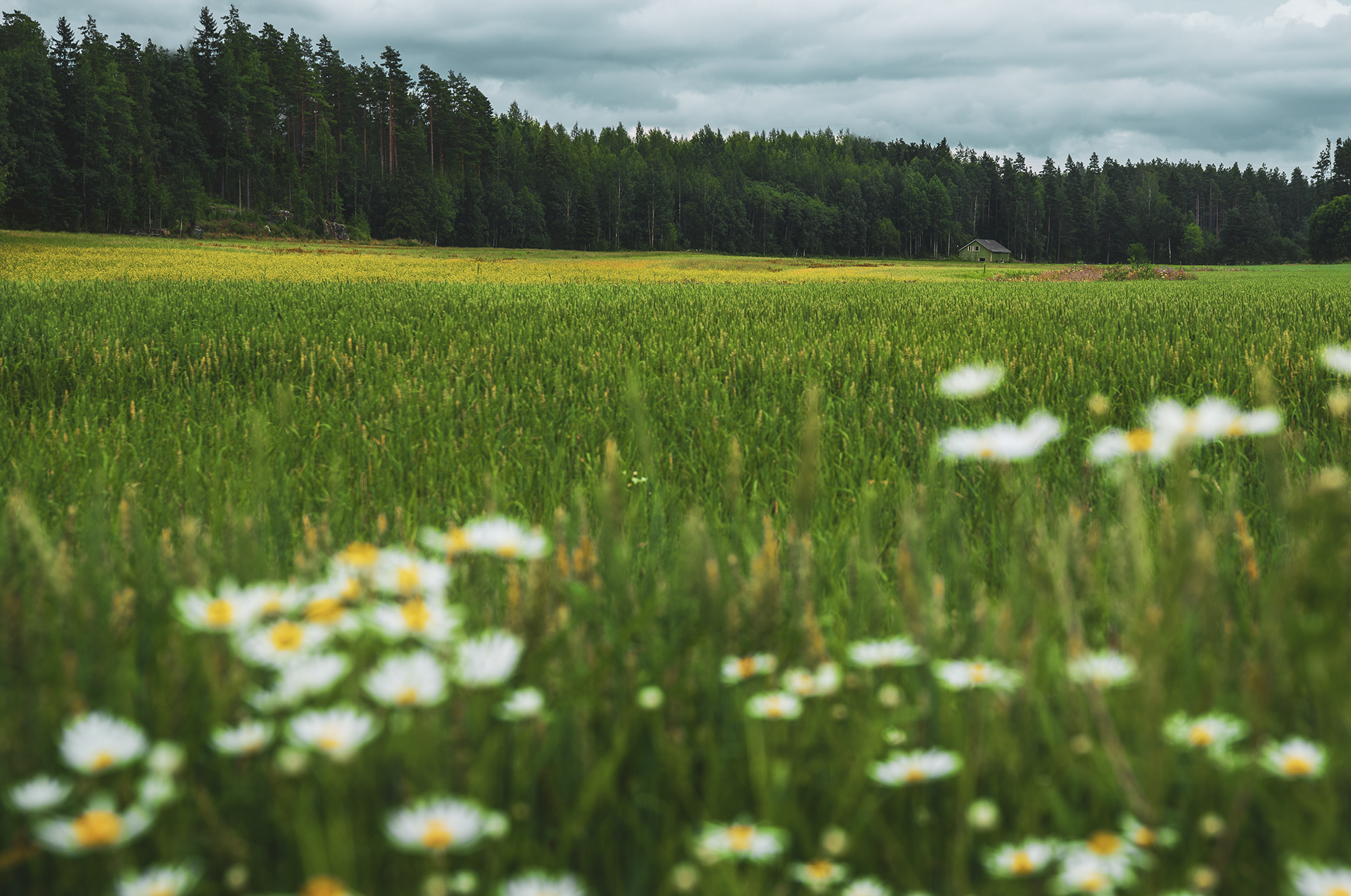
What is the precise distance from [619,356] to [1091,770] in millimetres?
5591

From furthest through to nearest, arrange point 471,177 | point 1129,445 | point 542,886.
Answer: point 471,177 → point 1129,445 → point 542,886

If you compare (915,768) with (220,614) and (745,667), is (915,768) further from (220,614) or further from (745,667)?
(220,614)

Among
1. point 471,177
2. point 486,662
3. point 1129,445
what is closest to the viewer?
point 486,662

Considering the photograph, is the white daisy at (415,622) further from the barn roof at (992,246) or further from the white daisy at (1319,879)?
the barn roof at (992,246)

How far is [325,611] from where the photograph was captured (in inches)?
39.1

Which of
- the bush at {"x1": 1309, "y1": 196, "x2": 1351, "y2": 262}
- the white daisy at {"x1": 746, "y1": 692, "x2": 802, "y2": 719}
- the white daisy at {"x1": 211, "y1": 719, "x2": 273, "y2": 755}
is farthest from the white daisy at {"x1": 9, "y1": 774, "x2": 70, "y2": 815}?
the bush at {"x1": 1309, "y1": 196, "x2": 1351, "y2": 262}

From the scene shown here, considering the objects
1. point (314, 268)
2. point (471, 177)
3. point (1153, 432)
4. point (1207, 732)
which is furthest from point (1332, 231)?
point (1207, 732)

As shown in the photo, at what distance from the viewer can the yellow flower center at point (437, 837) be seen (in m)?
0.70

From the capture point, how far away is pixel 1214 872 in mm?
866

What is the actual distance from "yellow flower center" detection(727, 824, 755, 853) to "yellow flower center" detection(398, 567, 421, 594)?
0.48 metres

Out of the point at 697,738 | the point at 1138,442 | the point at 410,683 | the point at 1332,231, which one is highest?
the point at 1332,231

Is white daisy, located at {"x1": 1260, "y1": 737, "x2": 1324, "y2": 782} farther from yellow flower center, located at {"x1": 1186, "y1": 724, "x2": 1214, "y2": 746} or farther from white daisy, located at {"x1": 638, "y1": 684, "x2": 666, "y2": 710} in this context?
white daisy, located at {"x1": 638, "y1": 684, "x2": 666, "y2": 710}

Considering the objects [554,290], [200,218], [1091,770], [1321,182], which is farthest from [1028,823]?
[1321,182]

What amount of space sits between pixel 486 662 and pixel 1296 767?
2.96ft
